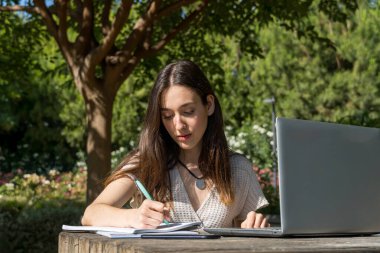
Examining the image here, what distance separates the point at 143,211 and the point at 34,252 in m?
6.10

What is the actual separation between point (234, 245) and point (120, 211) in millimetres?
770

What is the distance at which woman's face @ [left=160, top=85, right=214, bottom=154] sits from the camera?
118 inches

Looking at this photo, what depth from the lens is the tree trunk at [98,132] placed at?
7.72 m

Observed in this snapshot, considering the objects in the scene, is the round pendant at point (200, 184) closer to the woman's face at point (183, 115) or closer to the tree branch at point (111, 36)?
the woman's face at point (183, 115)

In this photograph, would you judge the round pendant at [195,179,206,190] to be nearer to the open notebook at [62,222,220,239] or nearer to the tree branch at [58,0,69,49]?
the open notebook at [62,222,220,239]

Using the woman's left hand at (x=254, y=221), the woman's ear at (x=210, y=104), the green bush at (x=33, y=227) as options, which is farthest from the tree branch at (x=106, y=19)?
the woman's left hand at (x=254, y=221)

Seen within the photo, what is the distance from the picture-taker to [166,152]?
3.17 metres

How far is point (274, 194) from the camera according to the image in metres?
9.95

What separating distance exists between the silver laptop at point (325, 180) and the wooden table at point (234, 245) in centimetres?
6

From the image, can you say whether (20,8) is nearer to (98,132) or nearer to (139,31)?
(139,31)

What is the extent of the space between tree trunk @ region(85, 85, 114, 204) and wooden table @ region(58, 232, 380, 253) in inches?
211

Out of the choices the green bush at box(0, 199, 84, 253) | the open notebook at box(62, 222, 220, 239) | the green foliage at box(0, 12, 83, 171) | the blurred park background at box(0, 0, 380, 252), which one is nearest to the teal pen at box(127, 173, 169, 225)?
the open notebook at box(62, 222, 220, 239)

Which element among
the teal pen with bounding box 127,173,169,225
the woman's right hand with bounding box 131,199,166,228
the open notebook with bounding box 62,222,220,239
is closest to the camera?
the open notebook with bounding box 62,222,220,239

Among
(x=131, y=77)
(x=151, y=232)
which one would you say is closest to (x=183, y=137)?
(x=151, y=232)
